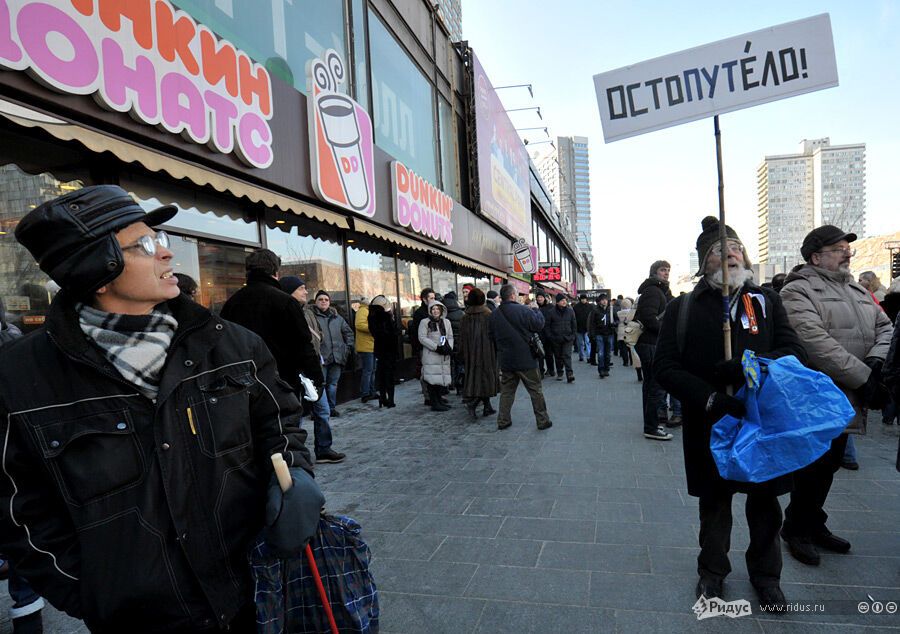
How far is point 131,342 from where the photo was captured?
1412mm

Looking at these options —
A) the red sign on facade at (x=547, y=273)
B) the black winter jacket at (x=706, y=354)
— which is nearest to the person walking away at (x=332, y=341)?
the black winter jacket at (x=706, y=354)

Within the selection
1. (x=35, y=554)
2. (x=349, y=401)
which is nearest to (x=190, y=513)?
(x=35, y=554)

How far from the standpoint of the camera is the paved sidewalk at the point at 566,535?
2.70 metres

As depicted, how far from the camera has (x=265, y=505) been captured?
152 centimetres

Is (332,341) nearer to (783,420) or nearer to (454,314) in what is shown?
(454,314)

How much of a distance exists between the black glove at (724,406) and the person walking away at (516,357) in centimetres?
427

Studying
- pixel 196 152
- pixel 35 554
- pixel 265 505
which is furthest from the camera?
pixel 196 152

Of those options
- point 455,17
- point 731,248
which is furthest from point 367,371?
point 455,17

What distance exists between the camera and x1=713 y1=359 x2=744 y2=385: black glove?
2537 millimetres

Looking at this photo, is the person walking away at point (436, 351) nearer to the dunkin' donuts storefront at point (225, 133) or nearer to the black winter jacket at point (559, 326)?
the dunkin' donuts storefront at point (225, 133)

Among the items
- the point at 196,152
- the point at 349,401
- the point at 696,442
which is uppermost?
the point at 196,152

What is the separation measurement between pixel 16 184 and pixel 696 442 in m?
5.75

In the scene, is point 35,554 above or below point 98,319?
below

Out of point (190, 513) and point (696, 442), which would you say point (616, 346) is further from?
point (190, 513)
